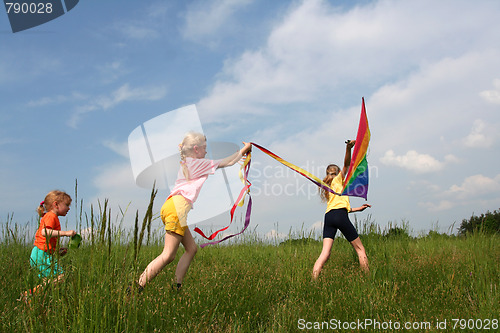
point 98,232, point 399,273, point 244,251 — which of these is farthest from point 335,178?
point 98,232

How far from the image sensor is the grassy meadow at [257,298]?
2508 millimetres

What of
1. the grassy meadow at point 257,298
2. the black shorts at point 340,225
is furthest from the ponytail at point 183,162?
the black shorts at point 340,225

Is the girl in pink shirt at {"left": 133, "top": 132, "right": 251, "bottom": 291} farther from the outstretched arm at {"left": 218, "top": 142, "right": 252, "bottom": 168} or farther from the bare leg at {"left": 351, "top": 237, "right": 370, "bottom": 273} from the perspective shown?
the bare leg at {"left": 351, "top": 237, "right": 370, "bottom": 273}

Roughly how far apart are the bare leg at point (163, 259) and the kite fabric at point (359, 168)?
2.87m

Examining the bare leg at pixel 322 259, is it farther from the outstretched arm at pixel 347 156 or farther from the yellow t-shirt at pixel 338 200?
the outstretched arm at pixel 347 156

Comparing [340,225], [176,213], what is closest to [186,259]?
[176,213]

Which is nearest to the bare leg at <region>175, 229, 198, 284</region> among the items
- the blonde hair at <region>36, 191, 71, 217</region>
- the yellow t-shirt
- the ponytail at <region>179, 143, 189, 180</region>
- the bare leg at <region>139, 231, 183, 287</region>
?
the bare leg at <region>139, 231, 183, 287</region>

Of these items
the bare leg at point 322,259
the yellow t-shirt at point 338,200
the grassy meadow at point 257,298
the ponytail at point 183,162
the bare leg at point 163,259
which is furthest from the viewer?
the yellow t-shirt at point 338,200

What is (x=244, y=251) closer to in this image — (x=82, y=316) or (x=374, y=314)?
(x=374, y=314)

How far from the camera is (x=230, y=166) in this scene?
477 cm

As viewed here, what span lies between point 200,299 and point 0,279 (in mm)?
3189

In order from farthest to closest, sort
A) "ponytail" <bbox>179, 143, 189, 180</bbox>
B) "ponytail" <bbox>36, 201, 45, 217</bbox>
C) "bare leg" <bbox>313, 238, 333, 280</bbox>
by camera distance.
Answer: "ponytail" <bbox>36, 201, 45, 217</bbox> < "bare leg" <bbox>313, 238, 333, 280</bbox> < "ponytail" <bbox>179, 143, 189, 180</bbox>

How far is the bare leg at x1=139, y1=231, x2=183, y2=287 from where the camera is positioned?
4.15 m

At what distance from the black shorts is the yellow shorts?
2485 millimetres
